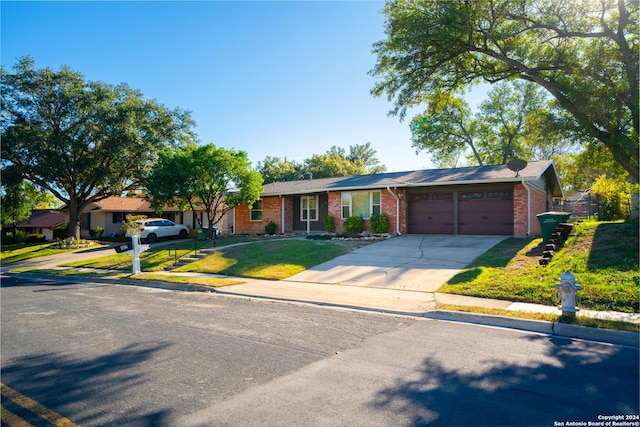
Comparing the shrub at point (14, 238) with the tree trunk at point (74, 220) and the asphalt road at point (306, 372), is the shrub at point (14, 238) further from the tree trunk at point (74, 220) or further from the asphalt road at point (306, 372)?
the asphalt road at point (306, 372)

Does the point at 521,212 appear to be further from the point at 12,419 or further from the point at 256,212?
the point at 12,419

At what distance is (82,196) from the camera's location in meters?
29.6

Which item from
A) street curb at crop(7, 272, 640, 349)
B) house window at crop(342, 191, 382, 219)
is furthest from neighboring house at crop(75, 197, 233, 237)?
street curb at crop(7, 272, 640, 349)

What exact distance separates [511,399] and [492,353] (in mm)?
1447

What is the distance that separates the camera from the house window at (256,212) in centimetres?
2584

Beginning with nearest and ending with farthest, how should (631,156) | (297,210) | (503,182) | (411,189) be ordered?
(631,156) → (503,182) → (411,189) → (297,210)

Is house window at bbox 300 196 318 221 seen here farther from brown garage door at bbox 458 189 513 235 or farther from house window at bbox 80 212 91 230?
house window at bbox 80 212 91 230

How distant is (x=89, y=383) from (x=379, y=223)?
661 inches

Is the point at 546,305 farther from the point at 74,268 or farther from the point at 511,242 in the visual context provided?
the point at 74,268

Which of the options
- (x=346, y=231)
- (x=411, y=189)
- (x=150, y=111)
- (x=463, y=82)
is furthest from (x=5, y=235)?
(x=463, y=82)

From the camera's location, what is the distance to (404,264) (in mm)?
13203

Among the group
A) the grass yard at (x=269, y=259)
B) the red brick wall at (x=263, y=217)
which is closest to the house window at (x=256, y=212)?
the red brick wall at (x=263, y=217)

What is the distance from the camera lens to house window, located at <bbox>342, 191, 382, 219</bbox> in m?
21.0

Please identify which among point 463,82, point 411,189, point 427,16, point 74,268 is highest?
point 427,16
